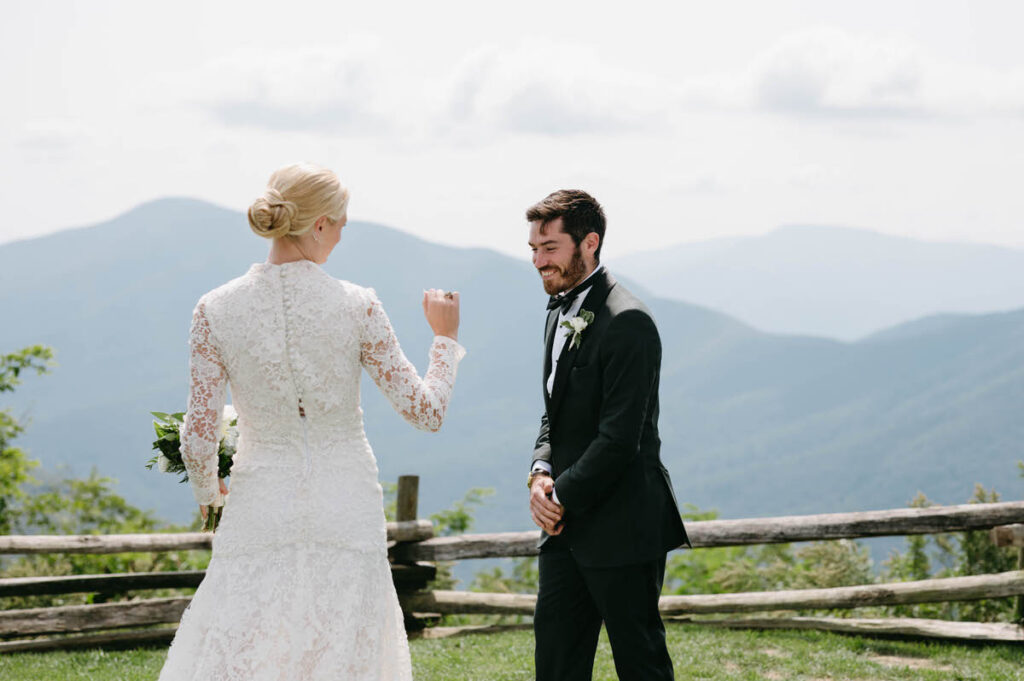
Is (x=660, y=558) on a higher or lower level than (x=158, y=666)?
higher

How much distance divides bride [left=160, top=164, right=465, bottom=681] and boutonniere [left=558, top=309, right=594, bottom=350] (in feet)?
2.26

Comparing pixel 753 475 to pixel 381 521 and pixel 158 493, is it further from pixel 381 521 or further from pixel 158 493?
pixel 381 521

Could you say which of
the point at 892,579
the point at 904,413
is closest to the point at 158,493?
the point at 904,413

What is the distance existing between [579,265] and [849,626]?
4929 millimetres

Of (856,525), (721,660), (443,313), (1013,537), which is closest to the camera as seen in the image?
(443,313)

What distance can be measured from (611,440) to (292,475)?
108 centimetres

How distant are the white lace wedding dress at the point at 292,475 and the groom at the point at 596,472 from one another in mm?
667

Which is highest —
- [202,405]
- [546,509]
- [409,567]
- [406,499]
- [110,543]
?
[202,405]

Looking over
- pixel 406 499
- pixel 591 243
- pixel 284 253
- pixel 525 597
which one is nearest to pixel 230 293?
pixel 284 253

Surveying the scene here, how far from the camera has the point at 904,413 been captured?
195m

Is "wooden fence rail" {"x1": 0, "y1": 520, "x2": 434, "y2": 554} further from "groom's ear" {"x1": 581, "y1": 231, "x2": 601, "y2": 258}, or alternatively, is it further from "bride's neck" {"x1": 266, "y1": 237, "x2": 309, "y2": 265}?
"bride's neck" {"x1": 266, "y1": 237, "x2": 309, "y2": 265}

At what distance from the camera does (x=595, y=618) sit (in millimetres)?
3961

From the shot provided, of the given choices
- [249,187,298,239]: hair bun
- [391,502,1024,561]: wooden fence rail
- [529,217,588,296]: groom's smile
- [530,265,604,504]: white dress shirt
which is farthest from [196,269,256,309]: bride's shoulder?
[391,502,1024,561]: wooden fence rail

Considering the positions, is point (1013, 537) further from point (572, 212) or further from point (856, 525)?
point (572, 212)
